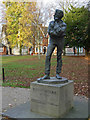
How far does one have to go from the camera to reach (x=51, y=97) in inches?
188

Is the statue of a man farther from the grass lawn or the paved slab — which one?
the grass lawn

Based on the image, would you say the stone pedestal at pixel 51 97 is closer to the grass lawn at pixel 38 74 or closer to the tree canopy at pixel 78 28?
the grass lawn at pixel 38 74

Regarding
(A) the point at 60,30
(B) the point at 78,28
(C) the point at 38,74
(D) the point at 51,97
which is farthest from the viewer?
(B) the point at 78,28

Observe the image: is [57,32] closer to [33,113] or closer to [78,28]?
[33,113]

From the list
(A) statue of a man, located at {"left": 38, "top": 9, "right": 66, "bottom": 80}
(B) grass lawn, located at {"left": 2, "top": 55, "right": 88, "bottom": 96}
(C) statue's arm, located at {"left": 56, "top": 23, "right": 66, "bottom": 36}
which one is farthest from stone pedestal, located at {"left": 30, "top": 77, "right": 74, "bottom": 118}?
(B) grass lawn, located at {"left": 2, "top": 55, "right": 88, "bottom": 96}

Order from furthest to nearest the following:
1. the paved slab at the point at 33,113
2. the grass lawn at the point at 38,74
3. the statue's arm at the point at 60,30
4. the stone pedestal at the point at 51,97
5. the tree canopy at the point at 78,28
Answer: the tree canopy at the point at 78,28 < the grass lawn at the point at 38,74 < the statue's arm at the point at 60,30 < the paved slab at the point at 33,113 < the stone pedestal at the point at 51,97

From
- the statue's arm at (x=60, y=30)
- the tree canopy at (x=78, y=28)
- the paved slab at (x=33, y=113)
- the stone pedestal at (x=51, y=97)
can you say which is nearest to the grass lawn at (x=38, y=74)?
the paved slab at (x=33, y=113)

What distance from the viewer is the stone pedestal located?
4.71m

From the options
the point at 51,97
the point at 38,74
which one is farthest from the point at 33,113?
the point at 38,74

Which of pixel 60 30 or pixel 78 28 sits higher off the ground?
pixel 78 28

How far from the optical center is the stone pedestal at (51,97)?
185 inches

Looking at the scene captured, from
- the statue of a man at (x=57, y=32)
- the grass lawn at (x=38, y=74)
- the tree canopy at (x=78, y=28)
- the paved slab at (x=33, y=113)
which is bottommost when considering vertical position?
the paved slab at (x=33, y=113)

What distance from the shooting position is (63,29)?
16.7ft

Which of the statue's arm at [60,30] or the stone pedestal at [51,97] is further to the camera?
the statue's arm at [60,30]
